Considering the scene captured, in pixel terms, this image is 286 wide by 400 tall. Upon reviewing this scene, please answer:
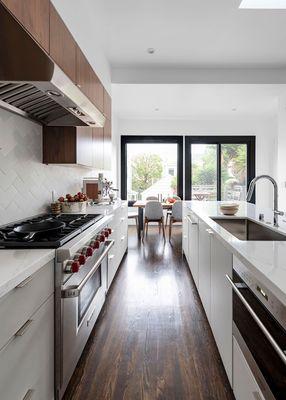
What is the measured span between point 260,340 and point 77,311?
995mm

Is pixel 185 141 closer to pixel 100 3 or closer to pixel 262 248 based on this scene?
pixel 100 3

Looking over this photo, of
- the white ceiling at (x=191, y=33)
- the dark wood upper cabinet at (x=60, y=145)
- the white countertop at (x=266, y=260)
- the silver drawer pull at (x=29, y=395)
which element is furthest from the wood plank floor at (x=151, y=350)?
the white ceiling at (x=191, y=33)

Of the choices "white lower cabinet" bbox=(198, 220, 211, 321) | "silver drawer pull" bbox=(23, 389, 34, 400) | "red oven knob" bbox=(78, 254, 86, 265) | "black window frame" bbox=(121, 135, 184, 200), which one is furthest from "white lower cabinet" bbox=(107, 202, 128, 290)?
"black window frame" bbox=(121, 135, 184, 200)

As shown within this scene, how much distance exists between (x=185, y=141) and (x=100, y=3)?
4.82 m

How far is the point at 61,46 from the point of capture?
1954mm

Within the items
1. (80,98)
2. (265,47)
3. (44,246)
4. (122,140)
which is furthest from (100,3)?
(122,140)

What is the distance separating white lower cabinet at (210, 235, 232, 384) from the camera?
1.49 m

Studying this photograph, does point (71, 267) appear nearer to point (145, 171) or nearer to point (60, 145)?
point (60, 145)

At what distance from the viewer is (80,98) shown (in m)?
1.93

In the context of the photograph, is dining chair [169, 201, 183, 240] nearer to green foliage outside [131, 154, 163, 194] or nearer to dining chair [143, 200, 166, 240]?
dining chair [143, 200, 166, 240]

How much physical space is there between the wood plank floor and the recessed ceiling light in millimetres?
3047

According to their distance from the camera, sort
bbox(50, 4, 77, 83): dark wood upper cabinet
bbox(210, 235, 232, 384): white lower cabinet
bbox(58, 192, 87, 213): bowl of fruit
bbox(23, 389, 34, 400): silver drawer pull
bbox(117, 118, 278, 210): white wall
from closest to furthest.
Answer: bbox(23, 389, 34, 400): silver drawer pull
bbox(210, 235, 232, 384): white lower cabinet
bbox(50, 4, 77, 83): dark wood upper cabinet
bbox(58, 192, 87, 213): bowl of fruit
bbox(117, 118, 278, 210): white wall

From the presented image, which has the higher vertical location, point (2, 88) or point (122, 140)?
point (122, 140)

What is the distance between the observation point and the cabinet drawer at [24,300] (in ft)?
3.04
